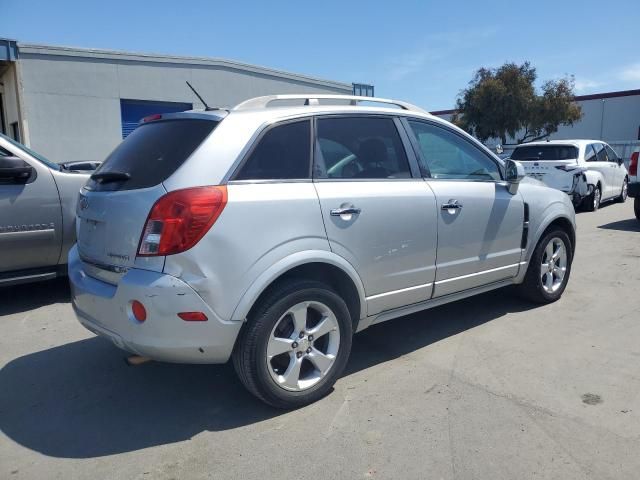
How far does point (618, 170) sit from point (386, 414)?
43.9ft

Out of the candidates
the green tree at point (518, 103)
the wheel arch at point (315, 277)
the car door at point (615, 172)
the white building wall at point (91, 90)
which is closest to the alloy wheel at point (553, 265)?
the wheel arch at point (315, 277)

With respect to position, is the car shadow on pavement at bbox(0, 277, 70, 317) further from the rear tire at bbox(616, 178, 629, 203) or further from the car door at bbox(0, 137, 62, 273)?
the rear tire at bbox(616, 178, 629, 203)

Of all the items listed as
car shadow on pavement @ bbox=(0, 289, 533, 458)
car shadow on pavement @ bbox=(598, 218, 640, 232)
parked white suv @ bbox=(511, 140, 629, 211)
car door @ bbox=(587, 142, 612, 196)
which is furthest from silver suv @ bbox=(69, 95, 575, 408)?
car door @ bbox=(587, 142, 612, 196)

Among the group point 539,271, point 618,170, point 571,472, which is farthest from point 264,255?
point 618,170

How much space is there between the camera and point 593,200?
1249 centimetres

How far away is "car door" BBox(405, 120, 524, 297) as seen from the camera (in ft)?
13.1

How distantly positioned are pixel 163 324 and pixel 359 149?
5.78 ft

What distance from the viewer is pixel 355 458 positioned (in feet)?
8.94

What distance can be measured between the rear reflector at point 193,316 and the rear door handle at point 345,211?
101cm

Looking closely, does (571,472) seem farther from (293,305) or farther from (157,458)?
(157,458)

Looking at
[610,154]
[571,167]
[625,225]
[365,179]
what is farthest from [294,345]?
[610,154]

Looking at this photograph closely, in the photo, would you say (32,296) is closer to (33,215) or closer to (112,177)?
(33,215)

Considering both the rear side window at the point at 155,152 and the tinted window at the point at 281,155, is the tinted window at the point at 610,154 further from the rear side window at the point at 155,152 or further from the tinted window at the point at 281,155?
the rear side window at the point at 155,152

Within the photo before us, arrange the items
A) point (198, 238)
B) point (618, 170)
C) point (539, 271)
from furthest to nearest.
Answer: point (618, 170)
point (539, 271)
point (198, 238)
